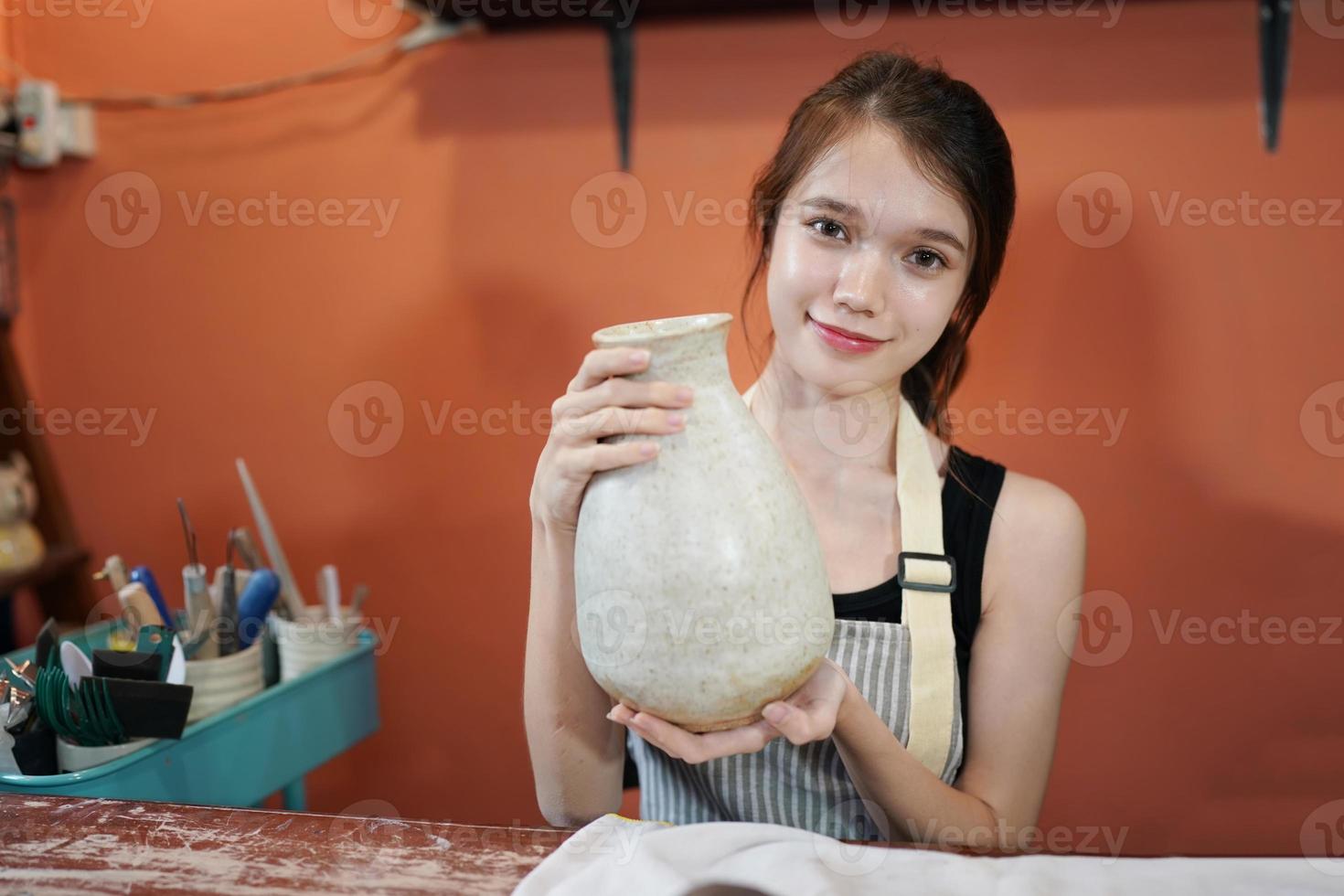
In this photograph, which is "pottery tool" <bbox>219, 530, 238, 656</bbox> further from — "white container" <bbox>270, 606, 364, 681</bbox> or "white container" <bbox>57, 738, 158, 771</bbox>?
"white container" <bbox>57, 738, 158, 771</bbox>

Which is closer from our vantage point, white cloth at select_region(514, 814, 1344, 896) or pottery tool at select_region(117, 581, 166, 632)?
white cloth at select_region(514, 814, 1344, 896)

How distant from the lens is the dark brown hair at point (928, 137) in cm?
115

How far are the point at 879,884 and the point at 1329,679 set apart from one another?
1404mm

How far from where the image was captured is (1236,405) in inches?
68.8

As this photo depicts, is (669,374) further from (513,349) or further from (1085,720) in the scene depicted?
(1085,720)

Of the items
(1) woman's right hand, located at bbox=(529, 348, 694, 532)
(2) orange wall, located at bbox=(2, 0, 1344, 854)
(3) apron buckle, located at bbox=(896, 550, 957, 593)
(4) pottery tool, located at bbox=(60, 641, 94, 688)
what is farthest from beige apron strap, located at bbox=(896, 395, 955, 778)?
(4) pottery tool, located at bbox=(60, 641, 94, 688)

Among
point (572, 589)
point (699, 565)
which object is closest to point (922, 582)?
point (572, 589)

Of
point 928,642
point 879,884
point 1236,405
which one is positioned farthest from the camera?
point 1236,405

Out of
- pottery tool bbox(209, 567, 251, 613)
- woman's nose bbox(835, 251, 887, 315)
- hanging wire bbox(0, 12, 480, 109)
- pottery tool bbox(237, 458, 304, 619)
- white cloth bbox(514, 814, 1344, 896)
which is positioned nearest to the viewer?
white cloth bbox(514, 814, 1344, 896)

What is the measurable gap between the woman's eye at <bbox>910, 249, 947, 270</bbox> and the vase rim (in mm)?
381

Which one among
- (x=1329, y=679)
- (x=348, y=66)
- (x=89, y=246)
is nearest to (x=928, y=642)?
(x=1329, y=679)

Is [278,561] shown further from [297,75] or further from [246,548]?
[297,75]

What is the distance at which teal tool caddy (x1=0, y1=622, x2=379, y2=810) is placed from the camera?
1134mm

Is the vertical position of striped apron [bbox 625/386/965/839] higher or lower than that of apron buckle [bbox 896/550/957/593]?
lower
